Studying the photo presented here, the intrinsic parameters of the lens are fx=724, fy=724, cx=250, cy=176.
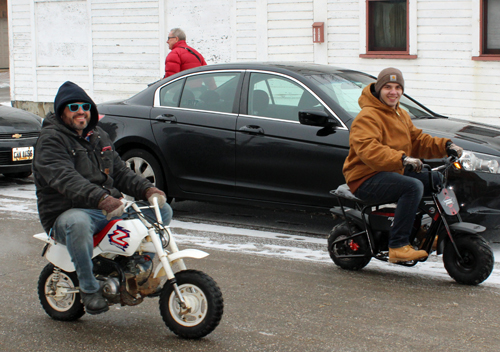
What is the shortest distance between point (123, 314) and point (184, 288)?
842mm

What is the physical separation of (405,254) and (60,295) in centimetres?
237

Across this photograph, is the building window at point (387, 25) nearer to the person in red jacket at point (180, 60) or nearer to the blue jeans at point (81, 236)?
the person in red jacket at point (180, 60)

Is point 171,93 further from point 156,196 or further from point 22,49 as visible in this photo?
point 22,49

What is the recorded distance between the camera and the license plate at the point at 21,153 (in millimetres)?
9703

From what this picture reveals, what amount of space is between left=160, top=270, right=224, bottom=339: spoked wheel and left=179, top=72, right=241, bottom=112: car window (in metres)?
3.38

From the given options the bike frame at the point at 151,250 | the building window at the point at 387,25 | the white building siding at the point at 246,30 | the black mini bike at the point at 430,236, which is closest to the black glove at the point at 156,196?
the bike frame at the point at 151,250

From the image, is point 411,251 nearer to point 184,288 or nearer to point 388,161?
point 388,161

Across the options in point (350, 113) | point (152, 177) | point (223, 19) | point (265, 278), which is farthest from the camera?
point (223, 19)

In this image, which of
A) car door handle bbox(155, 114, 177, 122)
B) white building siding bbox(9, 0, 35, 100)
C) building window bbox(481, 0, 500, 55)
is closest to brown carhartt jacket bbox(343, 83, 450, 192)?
car door handle bbox(155, 114, 177, 122)

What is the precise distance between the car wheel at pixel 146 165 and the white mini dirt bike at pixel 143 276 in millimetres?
3154

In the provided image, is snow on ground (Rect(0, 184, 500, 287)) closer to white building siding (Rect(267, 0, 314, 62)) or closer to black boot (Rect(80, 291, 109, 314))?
black boot (Rect(80, 291, 109, 314))

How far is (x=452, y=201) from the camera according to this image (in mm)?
5176

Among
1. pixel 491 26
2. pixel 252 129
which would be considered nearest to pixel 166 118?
pixel 252 129

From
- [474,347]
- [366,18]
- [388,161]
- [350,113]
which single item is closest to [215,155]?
[350,113]
